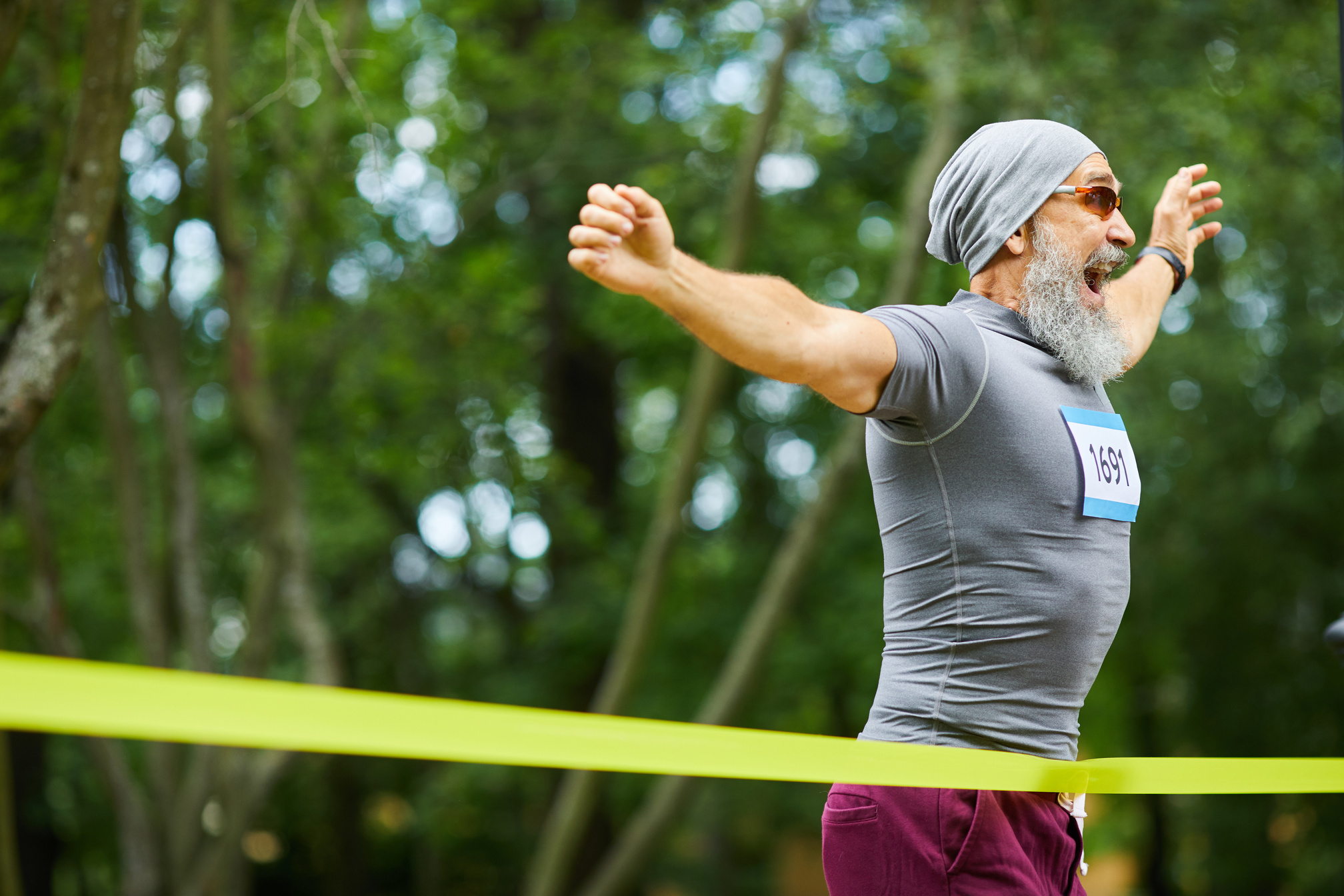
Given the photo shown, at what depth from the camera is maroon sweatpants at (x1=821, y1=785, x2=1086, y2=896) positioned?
1.85 meters

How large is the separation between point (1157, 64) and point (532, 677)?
7.31m

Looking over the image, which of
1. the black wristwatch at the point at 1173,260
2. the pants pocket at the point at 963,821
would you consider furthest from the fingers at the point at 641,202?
the black wristwatch at the point at 1173,260

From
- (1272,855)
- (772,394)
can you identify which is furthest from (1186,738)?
(772,394)

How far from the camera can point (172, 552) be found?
7.09 m

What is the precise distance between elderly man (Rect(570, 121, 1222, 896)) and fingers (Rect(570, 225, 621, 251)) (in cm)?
20

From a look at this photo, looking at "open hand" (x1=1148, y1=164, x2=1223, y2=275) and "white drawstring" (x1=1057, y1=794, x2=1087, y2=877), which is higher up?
"open hand" (x1=1148, y1=164, x2=1223, y2=275)

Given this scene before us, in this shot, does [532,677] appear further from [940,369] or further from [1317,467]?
[940,369]

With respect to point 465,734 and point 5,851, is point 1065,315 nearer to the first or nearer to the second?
point 465,734

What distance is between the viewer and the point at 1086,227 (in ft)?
6.94

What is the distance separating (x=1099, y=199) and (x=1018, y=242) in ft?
0.52

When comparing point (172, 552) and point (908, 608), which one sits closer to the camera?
point (908, 608)

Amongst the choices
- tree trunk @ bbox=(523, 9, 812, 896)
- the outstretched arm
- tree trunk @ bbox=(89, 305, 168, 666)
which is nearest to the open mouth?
the outstretched arm

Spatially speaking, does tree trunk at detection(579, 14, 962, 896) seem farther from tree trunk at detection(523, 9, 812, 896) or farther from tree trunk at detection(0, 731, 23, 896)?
tree trunk at detection(0, 731, 23, 896)

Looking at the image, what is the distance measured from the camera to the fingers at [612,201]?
154 cm
